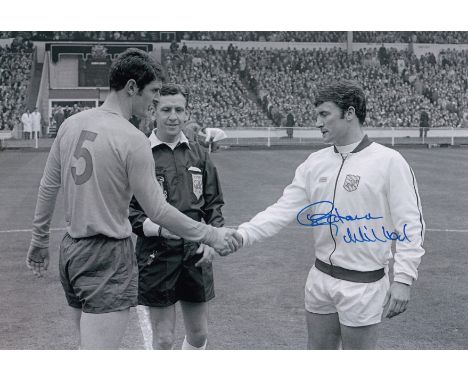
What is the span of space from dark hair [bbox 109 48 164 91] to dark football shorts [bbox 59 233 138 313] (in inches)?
26.0

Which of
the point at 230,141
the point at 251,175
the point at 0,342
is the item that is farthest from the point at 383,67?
the point at 0,342

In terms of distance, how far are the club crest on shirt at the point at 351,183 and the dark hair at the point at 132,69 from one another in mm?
942

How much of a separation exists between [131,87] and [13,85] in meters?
8.83

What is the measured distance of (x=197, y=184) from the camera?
348cm

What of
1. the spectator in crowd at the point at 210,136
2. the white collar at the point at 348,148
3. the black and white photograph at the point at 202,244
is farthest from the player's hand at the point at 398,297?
the spectator in crowd at the point at 210,136

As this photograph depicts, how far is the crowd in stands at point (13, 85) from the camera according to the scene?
8866mm

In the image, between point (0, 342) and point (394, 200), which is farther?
point (0, 342)

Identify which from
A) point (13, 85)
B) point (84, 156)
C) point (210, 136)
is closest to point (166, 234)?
point (84, 156)

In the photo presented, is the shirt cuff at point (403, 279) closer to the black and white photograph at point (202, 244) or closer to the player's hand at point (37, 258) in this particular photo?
the black and white photograph at point (202, 244)

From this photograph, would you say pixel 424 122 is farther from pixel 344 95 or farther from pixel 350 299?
pixel 350 299

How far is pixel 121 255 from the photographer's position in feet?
9.39

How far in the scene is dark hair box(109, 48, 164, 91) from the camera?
2.82 meters

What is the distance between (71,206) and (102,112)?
41cm
